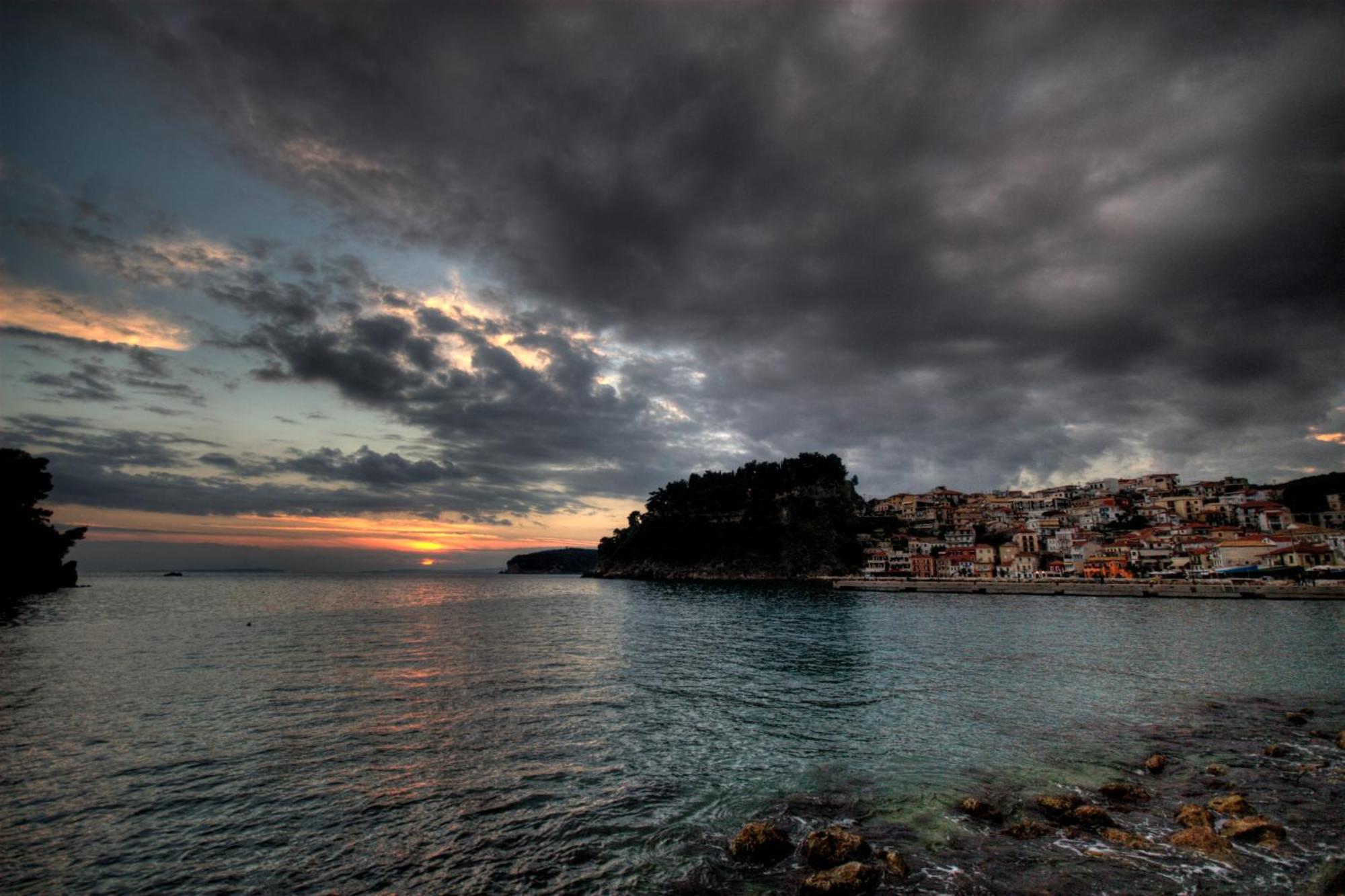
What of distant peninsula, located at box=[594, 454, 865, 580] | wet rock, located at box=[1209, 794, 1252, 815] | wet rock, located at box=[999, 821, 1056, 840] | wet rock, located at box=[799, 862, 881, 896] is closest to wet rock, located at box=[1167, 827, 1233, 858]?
wet rock, located at box=[1209, 794, 1252, 815]

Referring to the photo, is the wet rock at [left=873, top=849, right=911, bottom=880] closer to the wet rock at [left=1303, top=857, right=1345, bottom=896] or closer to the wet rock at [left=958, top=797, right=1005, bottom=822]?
the wet rock at [left=958, top=797, right=1005, bottom=822]

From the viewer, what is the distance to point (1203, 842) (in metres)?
12.2

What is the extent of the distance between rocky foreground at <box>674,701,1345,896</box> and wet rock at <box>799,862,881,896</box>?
2cm

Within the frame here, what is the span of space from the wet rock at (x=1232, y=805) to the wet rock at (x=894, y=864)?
906 centimetres

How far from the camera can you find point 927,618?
67.9 m

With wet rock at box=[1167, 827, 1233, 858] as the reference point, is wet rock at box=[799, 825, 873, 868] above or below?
below

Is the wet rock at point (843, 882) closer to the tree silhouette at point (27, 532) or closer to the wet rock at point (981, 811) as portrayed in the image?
the wet rock at point (981, 811)

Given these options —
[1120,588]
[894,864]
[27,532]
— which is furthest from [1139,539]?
[27,532]

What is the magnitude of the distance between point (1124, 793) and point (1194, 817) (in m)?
A: 2.12

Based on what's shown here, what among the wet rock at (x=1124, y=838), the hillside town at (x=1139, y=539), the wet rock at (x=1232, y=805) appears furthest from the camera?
the hillside town at (x=1139, y=539)

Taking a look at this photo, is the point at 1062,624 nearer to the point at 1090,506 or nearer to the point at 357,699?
the point at 357,699

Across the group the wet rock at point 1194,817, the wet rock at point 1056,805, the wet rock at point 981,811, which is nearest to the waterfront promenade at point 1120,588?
the wet rock at point 1194,817

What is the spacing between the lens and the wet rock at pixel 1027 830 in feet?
42.5

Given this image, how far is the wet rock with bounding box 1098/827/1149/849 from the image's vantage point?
12.4 meters
